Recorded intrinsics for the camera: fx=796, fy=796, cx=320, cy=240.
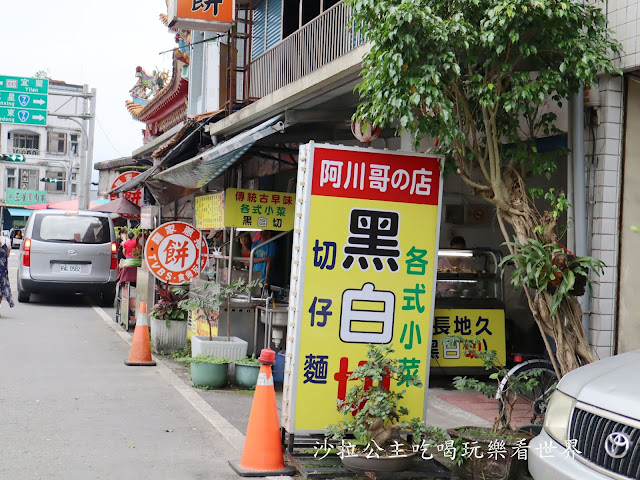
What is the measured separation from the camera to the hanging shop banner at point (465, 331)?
30.4 feet

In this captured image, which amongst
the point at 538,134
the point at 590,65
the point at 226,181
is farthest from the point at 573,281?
the point at 226,181

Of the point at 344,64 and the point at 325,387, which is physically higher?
the point at 344,64

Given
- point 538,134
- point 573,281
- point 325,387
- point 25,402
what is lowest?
point 25,402

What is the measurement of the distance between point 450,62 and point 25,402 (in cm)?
531

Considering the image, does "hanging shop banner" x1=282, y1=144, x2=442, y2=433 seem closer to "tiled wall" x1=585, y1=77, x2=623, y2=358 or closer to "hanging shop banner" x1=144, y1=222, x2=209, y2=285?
"tiled wall" x1=585, y1=77, x2=623, y2=358

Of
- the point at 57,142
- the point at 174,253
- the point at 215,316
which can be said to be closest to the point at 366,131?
the point at 215,316

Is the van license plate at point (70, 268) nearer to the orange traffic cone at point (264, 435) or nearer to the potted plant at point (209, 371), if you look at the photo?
the potted plant at point (209, 371)

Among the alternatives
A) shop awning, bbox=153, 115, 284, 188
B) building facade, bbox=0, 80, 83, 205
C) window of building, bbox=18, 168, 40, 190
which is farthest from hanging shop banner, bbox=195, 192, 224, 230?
window of building, bbox=18, 168, 40, 190

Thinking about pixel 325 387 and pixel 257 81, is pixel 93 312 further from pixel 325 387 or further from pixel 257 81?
pixel 325 387

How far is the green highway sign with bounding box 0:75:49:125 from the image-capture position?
98.4 feet

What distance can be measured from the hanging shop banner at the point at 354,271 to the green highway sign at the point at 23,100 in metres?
26.8

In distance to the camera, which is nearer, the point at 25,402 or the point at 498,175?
the point at 498,175

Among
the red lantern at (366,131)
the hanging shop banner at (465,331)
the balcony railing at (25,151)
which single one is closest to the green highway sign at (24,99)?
the hanging shop banner at (465,331)

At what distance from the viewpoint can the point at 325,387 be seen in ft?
19.3
